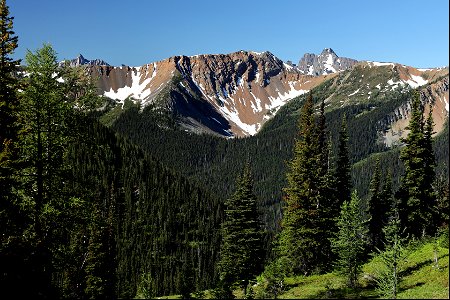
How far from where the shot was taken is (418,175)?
4625cm

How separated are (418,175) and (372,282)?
2009 cm

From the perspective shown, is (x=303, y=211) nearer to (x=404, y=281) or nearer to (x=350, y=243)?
(x=350, y=243)

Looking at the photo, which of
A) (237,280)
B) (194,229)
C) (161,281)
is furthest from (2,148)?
(194,229)

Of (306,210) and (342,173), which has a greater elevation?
(342,173)

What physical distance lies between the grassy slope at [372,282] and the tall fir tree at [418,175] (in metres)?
5.12

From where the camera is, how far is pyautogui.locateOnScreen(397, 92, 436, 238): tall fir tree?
150 feet

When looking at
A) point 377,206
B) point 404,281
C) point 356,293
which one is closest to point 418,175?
point 377,206

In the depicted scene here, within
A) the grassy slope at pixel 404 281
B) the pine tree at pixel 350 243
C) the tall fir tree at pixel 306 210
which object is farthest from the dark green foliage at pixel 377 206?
the pine tree at pixel 350 243

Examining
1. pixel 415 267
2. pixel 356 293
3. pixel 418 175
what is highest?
pixel 418 175

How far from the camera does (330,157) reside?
4669 centimetres

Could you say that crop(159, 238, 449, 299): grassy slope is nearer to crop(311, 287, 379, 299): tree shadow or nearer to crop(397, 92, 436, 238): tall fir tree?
crop(311, 287, 379, 299): tree shadow

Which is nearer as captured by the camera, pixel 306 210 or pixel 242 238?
pixel 306 210

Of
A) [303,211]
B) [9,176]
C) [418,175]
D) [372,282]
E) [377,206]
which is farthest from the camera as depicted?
[377,206]

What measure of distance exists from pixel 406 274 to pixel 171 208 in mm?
156076
